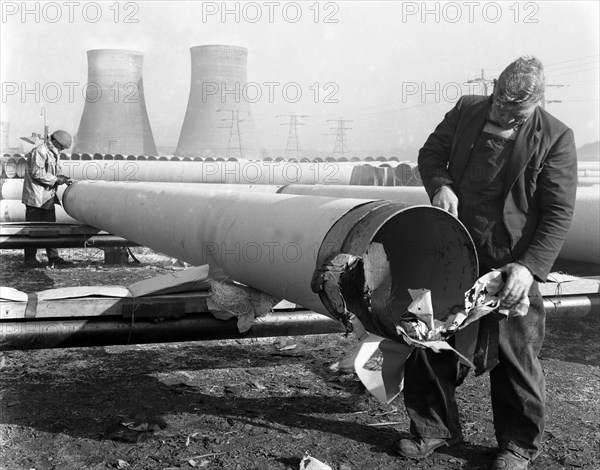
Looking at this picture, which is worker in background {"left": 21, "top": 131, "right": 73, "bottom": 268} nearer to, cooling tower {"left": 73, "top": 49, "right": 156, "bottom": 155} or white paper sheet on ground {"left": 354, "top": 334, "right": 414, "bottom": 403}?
white paper sheet on ground {"left": 354, "top": 334, "right": 414, "bottom": 403}

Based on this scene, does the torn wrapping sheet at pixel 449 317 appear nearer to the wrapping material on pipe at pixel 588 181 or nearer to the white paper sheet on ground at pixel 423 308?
the white paper sheet on ground at pixel 423 308

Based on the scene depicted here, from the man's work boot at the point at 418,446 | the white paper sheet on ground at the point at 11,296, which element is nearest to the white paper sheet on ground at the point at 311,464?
the man's work boot at the point at 418,446

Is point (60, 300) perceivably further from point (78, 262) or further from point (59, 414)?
point (78, 262)

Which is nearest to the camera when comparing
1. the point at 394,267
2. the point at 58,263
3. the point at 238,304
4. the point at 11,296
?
the point at 394,267

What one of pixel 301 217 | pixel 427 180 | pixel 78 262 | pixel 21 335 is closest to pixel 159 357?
pixel 21 335

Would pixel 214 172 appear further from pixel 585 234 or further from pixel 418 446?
pixel 418 446

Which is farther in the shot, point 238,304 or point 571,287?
point 571,287

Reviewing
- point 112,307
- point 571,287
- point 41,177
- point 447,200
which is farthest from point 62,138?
point 447,200
